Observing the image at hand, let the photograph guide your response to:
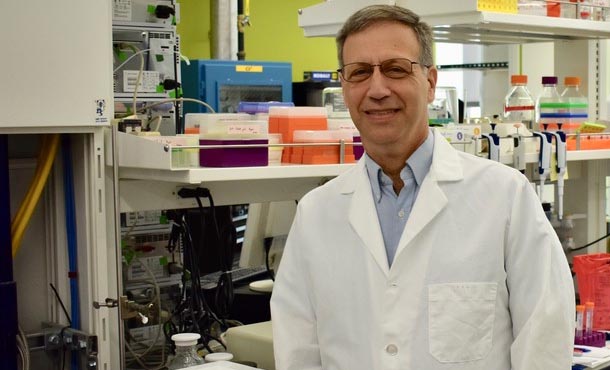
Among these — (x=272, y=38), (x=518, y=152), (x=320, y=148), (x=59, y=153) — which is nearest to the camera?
(x=59, y=153)

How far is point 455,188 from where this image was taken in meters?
1.49

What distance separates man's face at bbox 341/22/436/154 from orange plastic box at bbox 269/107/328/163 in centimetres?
75

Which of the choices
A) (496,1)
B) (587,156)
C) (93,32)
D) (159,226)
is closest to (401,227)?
(93,32)

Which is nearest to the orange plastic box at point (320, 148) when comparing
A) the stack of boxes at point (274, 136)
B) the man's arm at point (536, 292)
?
the stack of boxes at point (274, 136)

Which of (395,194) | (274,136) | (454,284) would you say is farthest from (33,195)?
(454,284)

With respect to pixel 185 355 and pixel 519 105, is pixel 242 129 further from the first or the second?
pixel 519 105

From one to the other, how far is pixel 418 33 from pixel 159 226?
4.83ft

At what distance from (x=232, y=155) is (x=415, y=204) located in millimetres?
619

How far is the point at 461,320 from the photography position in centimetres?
144

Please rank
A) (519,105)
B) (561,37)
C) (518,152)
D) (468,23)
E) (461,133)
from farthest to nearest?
(561,37) < (519,105) < (518,152) < (461,133) < (468,23)

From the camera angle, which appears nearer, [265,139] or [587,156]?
[265,139]

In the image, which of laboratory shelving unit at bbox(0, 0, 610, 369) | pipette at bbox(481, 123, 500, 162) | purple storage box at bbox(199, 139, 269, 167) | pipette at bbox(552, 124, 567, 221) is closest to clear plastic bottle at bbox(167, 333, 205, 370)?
laboratory shelving unit at bbox(0, 0, 610, 369)

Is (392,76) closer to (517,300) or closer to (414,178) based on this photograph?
(414,178)

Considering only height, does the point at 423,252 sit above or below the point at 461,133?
below
